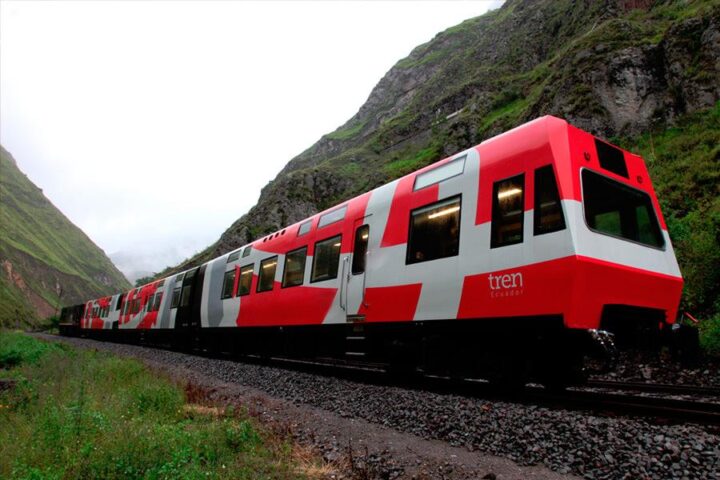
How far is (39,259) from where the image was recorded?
106 meters

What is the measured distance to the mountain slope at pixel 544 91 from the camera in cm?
2175

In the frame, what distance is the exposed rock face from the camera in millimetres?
22062

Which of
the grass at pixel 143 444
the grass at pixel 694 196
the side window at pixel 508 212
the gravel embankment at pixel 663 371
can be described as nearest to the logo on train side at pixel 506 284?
the side window at pixel 508 212

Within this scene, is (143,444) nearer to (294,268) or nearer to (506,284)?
(506,284)

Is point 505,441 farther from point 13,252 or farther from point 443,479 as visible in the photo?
point 13,252

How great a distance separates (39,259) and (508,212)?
128 meters

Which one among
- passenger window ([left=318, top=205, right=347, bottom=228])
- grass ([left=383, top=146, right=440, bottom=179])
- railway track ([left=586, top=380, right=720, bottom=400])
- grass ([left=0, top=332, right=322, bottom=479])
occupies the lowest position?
grass ([left=0, top=332, right=322, bottom=479])

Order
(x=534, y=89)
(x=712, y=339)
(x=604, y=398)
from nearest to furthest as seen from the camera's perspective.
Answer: (x=604, y=398) < (x=712, y=339) < (x=534, y=89)

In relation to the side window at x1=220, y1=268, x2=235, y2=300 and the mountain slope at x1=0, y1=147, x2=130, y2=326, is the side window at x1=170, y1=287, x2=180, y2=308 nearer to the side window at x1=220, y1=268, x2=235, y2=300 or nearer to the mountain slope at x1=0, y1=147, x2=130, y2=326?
the side window at x1=220, y1=268, x2=235, y2=300

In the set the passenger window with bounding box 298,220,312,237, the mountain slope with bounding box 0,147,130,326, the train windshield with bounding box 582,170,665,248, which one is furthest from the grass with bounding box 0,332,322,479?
the mountain slope with bounding box 0,147,130,326

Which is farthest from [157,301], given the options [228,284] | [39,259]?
[39,259]

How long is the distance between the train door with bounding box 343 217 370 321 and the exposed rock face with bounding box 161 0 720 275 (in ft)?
64.2

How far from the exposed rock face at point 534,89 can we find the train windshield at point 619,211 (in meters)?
18.2

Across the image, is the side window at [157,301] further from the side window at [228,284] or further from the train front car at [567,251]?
the train front car at [567,251]
